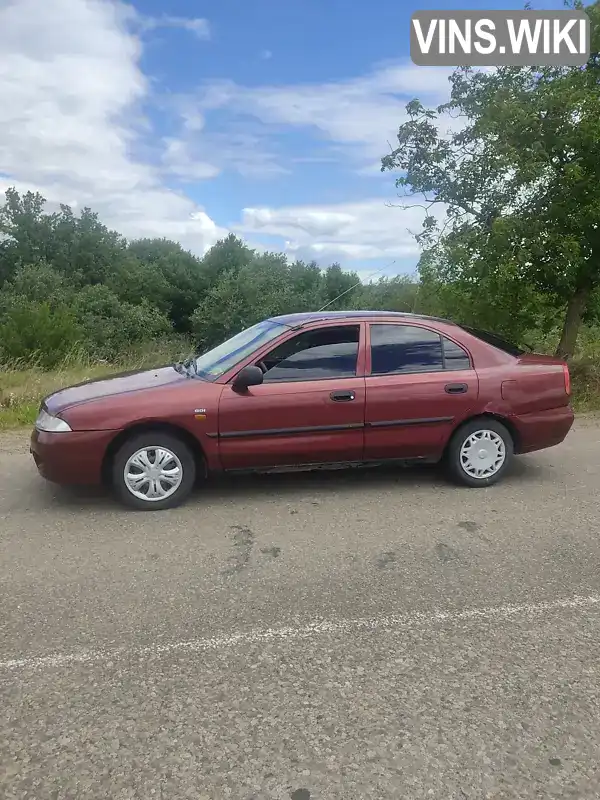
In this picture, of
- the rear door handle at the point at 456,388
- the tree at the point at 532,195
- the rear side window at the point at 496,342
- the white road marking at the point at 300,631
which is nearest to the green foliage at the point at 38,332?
the tree at the point at 532,195

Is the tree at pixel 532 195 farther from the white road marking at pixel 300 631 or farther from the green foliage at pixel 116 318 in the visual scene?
the green foliage at pixel 116 318

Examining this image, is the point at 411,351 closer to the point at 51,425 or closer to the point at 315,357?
the point at 315,357

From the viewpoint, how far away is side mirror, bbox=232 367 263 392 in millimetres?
5102

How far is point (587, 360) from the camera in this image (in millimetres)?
10523

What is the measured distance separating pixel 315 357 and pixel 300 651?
9.13 feet

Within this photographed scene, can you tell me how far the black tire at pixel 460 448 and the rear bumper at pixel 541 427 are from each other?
125mm

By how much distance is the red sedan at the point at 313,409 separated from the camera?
16.3 feet

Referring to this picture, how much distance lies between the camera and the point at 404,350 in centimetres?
561

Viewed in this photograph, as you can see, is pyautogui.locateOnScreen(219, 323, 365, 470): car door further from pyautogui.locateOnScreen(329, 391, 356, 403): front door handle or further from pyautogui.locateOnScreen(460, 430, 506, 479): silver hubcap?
pyautogui.locateOnScreen(460, 430, 506, 479): silver hubcap

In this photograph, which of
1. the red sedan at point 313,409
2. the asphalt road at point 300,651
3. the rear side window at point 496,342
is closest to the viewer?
the asphalt road at point 300,651

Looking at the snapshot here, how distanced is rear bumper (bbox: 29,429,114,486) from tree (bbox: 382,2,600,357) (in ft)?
22.5

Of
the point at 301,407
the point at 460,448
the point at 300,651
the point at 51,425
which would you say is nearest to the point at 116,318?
the point at 51,425

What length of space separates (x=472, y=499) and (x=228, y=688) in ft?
10.1

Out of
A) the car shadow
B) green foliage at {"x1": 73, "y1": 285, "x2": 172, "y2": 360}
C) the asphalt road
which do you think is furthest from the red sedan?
green foliage at {"x1": 73, "y1": 285, "x2": 172, "y2": 360}
